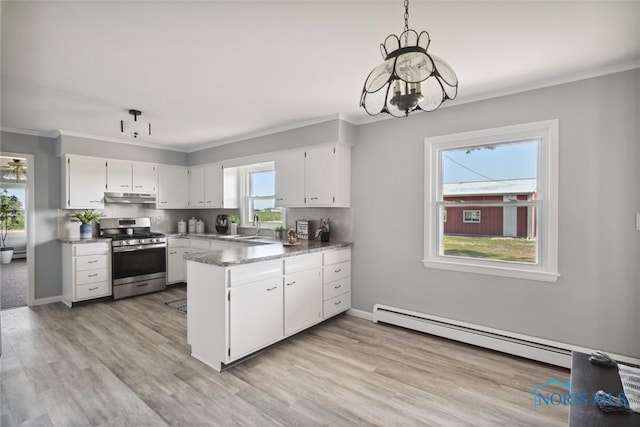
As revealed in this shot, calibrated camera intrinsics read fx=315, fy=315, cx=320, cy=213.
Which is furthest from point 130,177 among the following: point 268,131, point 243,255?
point 243,255

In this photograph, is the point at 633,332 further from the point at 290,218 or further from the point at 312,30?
the point at 290,218

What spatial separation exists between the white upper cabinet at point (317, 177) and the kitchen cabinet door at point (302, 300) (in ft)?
3.00

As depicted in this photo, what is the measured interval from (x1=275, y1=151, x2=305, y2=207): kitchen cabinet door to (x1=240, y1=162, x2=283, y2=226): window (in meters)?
0.64

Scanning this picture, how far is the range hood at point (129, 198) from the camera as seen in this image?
473 centimetres

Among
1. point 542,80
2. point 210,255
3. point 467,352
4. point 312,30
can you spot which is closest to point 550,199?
point 542,80

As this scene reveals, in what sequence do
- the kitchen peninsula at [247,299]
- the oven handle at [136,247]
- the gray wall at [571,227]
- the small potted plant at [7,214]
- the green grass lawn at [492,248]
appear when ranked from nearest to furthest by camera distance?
1. the gray wall at [571,227]
2. the kitchen peninsula at [247,299]
3. the green grass lawn at [492,248]
4. the oven handle at [136,247]
5. the small potted plant at [7,214]

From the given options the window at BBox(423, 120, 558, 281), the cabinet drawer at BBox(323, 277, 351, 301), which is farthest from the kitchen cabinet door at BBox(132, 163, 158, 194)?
the window at BBox(423, 120, 558, 281)

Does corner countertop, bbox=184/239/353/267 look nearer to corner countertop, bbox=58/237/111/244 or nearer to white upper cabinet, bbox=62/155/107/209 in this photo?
corner countertop, bbox=58/237/111/244

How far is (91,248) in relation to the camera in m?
4.34

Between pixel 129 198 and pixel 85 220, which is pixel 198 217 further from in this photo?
pixel 85 220

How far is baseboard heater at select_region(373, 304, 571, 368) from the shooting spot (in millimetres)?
2629

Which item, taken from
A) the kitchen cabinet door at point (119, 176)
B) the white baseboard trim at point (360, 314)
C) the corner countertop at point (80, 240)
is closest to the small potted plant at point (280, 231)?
the white baseboard trim at point (360, 314)

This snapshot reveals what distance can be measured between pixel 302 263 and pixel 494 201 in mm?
1973

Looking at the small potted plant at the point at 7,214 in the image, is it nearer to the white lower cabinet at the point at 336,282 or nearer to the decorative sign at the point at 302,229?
the decorative sign at the point at 302,229
